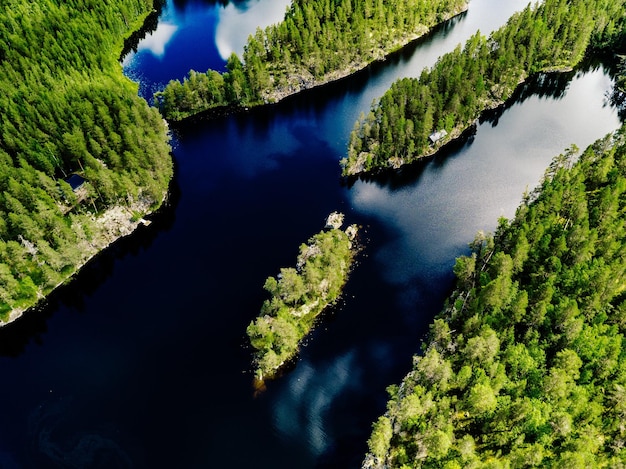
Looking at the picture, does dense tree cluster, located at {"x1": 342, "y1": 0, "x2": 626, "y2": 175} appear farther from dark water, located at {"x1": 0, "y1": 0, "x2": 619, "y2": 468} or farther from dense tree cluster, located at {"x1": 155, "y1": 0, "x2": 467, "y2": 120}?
dense tree cluster, located at {"x1": 155, "y1": 0, "x2": 467, "y2": 120}

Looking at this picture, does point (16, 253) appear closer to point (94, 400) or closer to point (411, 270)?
point (94, 400)

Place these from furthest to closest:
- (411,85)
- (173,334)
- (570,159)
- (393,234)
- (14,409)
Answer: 1. (411,85)
2. (570,159)
3. (393,234)
4. (173,334)
5. (14,409)

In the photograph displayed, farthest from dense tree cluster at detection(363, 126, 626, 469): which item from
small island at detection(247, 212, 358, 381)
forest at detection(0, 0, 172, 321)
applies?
forest at detection(0, 0, 172, 321)

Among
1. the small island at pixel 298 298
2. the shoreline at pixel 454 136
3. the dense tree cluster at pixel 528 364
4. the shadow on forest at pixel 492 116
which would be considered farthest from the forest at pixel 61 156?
the dense tree cluster at pixel 528 364

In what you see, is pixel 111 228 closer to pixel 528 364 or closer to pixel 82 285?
pixel 82 285

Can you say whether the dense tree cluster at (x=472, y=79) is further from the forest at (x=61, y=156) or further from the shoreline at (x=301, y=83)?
the forest at (x=61, y=156)

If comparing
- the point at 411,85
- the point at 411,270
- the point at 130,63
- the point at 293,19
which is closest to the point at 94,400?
the point at 411,270
